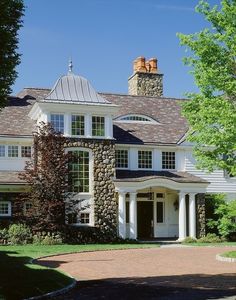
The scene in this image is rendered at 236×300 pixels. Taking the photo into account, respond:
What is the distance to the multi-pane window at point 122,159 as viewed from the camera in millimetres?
34938

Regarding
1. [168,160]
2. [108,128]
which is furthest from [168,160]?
[108,128]

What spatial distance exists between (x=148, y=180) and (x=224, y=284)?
62.1 feet

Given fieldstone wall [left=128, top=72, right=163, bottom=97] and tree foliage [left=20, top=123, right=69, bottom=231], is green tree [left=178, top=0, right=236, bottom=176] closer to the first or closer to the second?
tree foliage [left=20, top=123, right=69, bottom=231]

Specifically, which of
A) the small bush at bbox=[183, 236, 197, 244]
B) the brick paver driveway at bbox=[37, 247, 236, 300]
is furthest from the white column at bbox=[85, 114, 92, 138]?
the brick paver driveway at bbox=[37, 247, 236, 300]

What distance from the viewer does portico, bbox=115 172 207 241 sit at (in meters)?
32.7

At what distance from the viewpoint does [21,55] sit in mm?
13203

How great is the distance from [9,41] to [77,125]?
1960cm

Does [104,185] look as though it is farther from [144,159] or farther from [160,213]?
[160,213]

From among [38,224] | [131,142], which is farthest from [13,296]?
[131,142]

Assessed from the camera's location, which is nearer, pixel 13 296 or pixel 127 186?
pixel 13 296

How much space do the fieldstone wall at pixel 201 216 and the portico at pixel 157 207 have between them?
0.98ft

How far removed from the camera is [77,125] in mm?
32312

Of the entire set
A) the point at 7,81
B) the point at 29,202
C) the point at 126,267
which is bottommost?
the point at 126,267

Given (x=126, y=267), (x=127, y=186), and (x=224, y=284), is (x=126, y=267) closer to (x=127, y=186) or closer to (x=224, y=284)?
(x=224, y=284)
